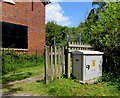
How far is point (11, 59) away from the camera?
8719mm

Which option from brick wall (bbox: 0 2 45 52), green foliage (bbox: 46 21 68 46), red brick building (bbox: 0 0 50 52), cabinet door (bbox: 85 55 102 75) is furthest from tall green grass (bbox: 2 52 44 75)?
green foliage (bbox: 46 21 68 46)

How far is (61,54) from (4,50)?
5.95 m

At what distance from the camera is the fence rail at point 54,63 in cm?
415

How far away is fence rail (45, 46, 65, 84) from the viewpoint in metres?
4.15

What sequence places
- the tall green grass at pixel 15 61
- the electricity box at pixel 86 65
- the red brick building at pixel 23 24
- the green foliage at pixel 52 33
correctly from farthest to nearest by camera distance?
the green foliage at pixel 52 33 → the red brick building at pixel 23 24 → the tall green grass at pixel 15 61 → the electricity box at pixel 86 65

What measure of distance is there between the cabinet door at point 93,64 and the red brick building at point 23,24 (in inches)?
293

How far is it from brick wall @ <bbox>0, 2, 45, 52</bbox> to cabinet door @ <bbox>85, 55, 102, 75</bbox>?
8.12 meters

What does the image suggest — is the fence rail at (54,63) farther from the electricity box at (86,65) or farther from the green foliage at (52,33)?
the green foliage at (52,33)

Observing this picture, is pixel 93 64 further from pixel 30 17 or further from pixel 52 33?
pixel 52 33

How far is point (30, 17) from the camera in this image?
11.8m

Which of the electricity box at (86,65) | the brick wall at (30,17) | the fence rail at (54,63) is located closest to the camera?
the fence rail at (54,63)

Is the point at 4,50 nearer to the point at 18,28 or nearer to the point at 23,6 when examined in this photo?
the point at 18,28

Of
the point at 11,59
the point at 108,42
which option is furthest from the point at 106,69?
the point at 11,59

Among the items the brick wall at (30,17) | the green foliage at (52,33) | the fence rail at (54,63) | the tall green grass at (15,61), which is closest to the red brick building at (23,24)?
the brick wall at (30,17)
